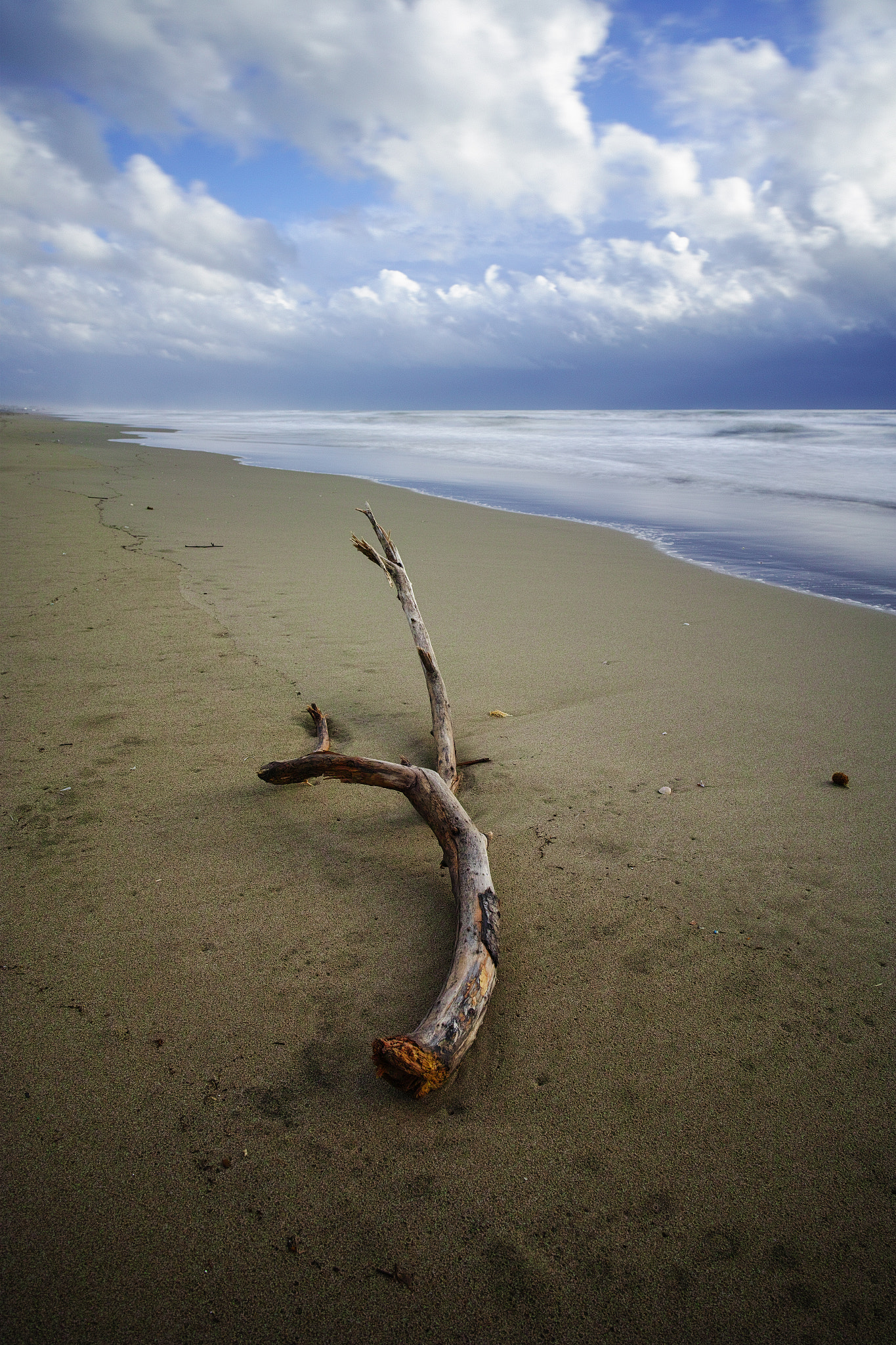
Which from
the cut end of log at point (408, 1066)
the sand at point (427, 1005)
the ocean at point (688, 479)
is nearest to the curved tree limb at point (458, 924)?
the cut end of log at point (408, 1066)

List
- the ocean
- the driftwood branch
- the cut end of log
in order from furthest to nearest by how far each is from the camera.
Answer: the ocean, the driftwood branch, the cut end of log

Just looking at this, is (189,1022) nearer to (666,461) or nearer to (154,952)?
(154,952)

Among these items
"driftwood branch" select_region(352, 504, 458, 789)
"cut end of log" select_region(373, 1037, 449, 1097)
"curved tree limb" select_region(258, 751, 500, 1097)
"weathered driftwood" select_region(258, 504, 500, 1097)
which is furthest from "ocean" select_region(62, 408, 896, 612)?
"cut end of log" select_region(373, 1037, 449, 1097)

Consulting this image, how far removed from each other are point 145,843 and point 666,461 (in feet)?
61.7

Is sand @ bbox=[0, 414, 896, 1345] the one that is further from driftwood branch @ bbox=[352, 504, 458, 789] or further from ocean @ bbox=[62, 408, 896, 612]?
ocean @ bbox=[62, 408, 896, 612]

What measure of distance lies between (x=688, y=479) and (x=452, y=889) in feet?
48.5

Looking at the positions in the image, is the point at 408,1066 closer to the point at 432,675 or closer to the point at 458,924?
the point at 458,924

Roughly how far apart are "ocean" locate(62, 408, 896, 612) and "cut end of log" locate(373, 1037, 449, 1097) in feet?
17.6

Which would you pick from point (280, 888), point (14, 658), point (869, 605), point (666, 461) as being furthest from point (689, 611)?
point (666, 461)

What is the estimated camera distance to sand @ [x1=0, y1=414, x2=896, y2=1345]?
119 centimetres

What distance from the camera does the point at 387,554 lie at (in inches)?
147

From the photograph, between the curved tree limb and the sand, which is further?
the curved tree limb

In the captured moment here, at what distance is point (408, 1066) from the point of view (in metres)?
1.40

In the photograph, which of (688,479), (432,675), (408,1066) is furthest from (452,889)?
(688,479)
